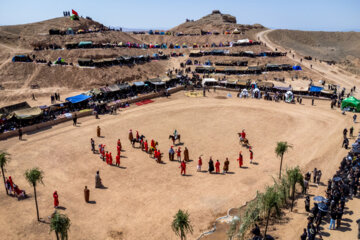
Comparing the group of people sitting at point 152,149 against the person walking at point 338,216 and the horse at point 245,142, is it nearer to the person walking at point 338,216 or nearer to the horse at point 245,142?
the horse at point 245,142

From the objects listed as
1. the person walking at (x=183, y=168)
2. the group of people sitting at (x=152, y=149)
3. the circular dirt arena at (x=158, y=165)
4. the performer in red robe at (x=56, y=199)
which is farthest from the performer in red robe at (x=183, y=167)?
the performer in red robe at (x=56, y=199)

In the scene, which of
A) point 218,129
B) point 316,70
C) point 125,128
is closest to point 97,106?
point 125,128

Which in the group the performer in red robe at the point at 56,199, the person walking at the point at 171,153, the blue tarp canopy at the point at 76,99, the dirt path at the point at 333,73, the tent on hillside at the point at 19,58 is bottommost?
the performer in red robe at the point at 56,199

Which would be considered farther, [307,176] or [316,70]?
[316,70]

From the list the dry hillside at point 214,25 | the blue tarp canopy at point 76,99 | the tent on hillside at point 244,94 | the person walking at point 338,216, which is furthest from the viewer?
the dry hillside at point 214,25

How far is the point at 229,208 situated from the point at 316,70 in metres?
53.5

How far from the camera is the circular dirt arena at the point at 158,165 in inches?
612

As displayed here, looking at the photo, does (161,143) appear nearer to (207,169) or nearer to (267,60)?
(207,169)

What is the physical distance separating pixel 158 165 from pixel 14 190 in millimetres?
10294

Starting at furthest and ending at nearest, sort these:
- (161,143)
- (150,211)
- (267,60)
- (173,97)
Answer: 1. (267,60)
2. (173,97)
3. (161,143)
4. (150,211)

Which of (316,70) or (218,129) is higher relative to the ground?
(316,70)

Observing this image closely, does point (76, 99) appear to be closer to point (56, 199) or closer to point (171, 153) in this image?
point (171, 153)

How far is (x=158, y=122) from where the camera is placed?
32.3m

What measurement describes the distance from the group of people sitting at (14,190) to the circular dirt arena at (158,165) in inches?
15.8
